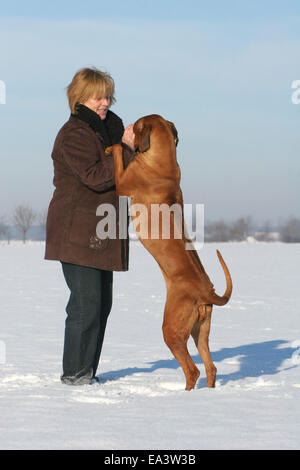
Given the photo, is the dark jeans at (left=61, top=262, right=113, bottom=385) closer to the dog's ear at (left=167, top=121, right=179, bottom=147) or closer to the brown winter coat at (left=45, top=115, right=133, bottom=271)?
the brown winter coat at (left=45, top=115, right=133, bottom=271)

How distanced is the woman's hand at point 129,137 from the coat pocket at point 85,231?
1.97 ft

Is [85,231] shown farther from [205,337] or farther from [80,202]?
[205,337]

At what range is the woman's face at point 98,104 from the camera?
189 inches

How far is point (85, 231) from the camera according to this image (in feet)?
15.7

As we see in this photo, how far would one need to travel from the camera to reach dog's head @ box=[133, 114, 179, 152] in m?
4.61

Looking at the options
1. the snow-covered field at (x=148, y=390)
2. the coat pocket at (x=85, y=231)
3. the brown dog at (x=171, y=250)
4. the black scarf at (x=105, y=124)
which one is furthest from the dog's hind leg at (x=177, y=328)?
the black scarf at (x=105, y=124)

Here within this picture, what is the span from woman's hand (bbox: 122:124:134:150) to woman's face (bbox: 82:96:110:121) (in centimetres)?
24

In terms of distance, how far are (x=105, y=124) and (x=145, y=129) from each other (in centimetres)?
48

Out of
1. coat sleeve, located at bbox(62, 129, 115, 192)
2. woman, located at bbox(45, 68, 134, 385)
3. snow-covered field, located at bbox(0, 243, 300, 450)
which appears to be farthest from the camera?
woman, located at bbox(45, 68, 134, 385)

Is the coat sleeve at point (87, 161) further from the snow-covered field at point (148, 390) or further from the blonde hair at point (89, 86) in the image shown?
the snow-covered field at point (148, 390)

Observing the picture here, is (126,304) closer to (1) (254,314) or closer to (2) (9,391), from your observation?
(1) (254,314)

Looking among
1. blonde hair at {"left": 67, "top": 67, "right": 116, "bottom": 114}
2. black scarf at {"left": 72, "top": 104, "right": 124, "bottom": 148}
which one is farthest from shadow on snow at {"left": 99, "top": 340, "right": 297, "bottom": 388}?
blonde hair at {"left": 67, "top": 67, "right": 116, "bottom": 114}

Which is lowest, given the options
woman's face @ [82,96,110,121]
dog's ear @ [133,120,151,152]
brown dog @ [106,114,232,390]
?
brown dog @ [106,114,232,390]

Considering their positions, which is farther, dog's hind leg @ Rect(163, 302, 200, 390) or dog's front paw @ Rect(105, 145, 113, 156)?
dog's front paw @ Rect(105, 145, 113, 156)
